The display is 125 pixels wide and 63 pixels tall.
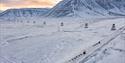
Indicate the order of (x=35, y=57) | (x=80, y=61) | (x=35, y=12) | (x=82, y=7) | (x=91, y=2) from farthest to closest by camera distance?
(x=35, y=12) < (x=91, y=2) < (x=82, y=7) < (x=35, y=57) < (x=80, y=61)

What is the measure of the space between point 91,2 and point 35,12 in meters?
56.1

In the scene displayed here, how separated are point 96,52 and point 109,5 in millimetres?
128731

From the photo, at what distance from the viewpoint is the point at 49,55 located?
7.77 m

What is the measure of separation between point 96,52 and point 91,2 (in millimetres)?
125548

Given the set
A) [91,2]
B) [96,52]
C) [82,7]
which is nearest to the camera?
[96,52]

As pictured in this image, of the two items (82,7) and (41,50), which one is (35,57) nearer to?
(41,50)

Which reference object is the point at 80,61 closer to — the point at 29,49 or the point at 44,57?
the point at 44,57

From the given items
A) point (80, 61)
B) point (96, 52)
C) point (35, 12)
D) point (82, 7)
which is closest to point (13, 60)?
point (80, 61)

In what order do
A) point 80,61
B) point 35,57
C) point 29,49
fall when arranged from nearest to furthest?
point 80,61
point 35,57
point 29,49

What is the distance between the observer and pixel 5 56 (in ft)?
24.9

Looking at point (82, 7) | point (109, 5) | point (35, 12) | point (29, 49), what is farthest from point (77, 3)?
point (29, 49)

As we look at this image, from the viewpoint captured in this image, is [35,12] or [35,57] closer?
[35,57]

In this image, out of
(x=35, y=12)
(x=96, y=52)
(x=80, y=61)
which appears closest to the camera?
(x=80, y=61)

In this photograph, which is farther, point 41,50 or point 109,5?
point 109,5
